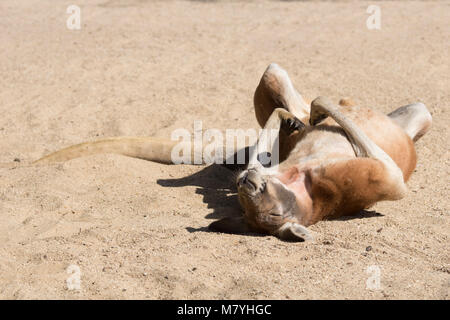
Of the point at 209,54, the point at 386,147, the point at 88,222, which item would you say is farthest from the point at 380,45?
the point at 88,222

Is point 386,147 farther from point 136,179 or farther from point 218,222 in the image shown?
point 136,179

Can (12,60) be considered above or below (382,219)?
above

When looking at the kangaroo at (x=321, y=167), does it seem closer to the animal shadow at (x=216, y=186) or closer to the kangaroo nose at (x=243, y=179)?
the kangaroo nose at (x=243, y=179)

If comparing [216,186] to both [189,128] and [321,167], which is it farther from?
[189,128]

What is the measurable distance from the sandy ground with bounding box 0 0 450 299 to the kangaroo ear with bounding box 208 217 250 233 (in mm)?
57

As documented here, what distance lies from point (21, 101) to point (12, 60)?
1535 mm

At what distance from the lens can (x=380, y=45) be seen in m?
8.55

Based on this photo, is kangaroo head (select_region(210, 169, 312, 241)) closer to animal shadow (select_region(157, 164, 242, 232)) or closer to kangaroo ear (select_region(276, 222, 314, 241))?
kangaroo ear (select_region(276, 222, 314, 241))

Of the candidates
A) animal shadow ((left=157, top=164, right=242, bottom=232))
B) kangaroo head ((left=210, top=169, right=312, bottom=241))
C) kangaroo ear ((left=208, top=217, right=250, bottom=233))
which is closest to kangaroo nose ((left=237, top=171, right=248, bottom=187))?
kangaroo head ((left=210, top=169, right=312, bottom=241))

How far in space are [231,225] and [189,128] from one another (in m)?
2.58

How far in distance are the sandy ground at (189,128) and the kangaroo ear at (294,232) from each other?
7cm

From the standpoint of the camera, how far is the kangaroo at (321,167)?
12.6ft

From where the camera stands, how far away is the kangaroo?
3.83 metres

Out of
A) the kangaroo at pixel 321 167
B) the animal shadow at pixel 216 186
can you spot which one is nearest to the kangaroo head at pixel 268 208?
the kangaroo at pixel 321 167
